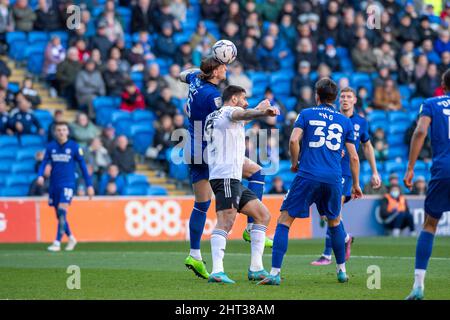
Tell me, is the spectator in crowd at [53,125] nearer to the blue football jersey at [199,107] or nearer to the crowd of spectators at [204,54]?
the crowd of spectators at [204,54]

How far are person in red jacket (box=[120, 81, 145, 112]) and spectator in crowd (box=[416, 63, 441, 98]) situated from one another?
27.7 ft

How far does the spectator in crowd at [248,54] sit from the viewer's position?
2603 centimetres

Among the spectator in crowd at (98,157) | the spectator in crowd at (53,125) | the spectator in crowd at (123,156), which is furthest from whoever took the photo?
the spectator in crowd at (123,156)

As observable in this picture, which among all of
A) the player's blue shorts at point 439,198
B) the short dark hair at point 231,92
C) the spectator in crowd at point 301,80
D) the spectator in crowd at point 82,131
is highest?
the spectator in crowd at point 301,80

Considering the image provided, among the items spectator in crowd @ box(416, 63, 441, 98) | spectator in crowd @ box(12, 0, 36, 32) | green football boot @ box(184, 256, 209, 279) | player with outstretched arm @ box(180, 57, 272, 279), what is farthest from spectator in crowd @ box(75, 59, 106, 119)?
green football boot @ box(184, 256, 209, 279)

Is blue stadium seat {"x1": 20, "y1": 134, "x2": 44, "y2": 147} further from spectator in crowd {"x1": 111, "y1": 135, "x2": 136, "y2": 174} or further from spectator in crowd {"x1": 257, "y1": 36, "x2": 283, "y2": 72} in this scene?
spectator in crowd {"x1": 257, "y1": 36, "x2": 283, "y2": 72}

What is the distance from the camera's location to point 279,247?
1076 cm

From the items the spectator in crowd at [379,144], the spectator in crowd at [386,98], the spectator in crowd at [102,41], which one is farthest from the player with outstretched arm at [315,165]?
the spectator in crowd at [386,98]

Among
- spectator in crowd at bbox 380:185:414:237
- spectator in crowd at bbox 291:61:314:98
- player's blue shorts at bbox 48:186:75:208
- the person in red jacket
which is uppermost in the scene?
spectator in crowd at bbox 291:61:314:98

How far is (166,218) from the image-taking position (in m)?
21.4

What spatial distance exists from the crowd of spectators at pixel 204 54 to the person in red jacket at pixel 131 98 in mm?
23

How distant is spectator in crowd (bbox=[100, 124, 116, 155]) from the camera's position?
885 inches
